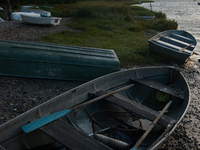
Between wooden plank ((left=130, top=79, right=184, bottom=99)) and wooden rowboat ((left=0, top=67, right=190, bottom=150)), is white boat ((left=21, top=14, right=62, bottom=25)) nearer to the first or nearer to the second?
wooden rowboat ((left=0, top=67, right=190, bottom=150))

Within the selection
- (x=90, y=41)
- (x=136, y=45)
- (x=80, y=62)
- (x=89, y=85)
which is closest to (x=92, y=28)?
(x=90, y=41)

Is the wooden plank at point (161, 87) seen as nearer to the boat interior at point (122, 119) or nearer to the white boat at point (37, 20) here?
the boat interior at point (122, 119)

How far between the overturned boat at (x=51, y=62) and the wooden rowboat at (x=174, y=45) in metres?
4.09

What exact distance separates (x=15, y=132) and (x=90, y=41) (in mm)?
8206

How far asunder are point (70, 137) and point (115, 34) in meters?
10.7

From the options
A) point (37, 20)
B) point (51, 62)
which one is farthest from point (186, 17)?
point (51, 62)

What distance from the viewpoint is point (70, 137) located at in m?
3.29

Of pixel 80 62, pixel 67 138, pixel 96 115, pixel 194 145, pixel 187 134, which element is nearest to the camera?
pixel 67 138

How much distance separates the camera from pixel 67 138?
10.7 feet

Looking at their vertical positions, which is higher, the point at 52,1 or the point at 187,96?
the point at 52,1

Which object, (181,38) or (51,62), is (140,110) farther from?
(181,38)

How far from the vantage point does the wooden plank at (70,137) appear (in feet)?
10.3

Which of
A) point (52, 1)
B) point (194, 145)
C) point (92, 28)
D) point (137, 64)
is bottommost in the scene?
point (194, 145)

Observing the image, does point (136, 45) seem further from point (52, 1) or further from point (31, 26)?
point (52, 1)
